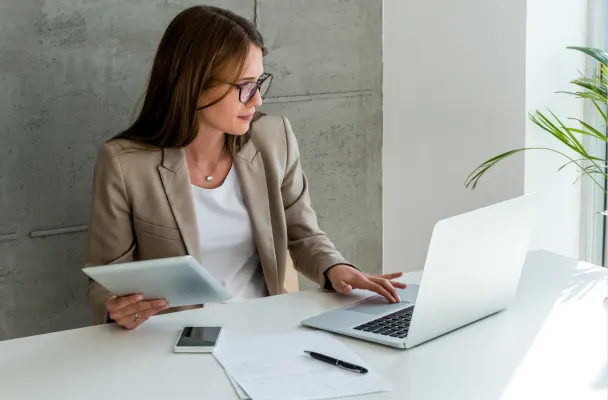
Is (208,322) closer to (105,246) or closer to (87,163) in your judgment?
(105,246)

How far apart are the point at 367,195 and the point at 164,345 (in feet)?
6.08

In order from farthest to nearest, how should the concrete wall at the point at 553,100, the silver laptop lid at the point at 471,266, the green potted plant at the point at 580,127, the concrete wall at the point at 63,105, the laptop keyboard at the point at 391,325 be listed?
the concrete wall at the point at 553,100, the green potted plant at the point at 580,127, the concrete wall at the point at 63,105, the laptop keyboard at the point at 391,325, the silver laptop lid at the point at 471,266

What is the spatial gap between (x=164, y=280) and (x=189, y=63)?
804 mm

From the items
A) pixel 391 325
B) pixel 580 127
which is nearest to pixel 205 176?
pixel 391 325

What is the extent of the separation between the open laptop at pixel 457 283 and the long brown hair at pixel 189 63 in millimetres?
746

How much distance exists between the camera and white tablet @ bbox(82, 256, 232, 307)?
1.77m

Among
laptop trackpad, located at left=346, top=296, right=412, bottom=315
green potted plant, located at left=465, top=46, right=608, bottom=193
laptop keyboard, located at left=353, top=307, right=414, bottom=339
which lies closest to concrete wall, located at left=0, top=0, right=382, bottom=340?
green potted plant, located at left=465, top=46, right=608, bottom=193

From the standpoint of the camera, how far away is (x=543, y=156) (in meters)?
3.27

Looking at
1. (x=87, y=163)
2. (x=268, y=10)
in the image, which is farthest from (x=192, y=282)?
(x=268, y=10)

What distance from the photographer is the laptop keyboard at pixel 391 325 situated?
1.89m

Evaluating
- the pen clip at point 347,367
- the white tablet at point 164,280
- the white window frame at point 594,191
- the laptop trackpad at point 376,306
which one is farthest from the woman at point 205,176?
the white window frame at point 594,191

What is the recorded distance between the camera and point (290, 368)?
171 centimetres

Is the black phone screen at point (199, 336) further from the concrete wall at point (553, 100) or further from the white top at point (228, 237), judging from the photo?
the concrete wall at point (553, 100)

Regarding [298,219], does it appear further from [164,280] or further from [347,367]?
[347,367]
